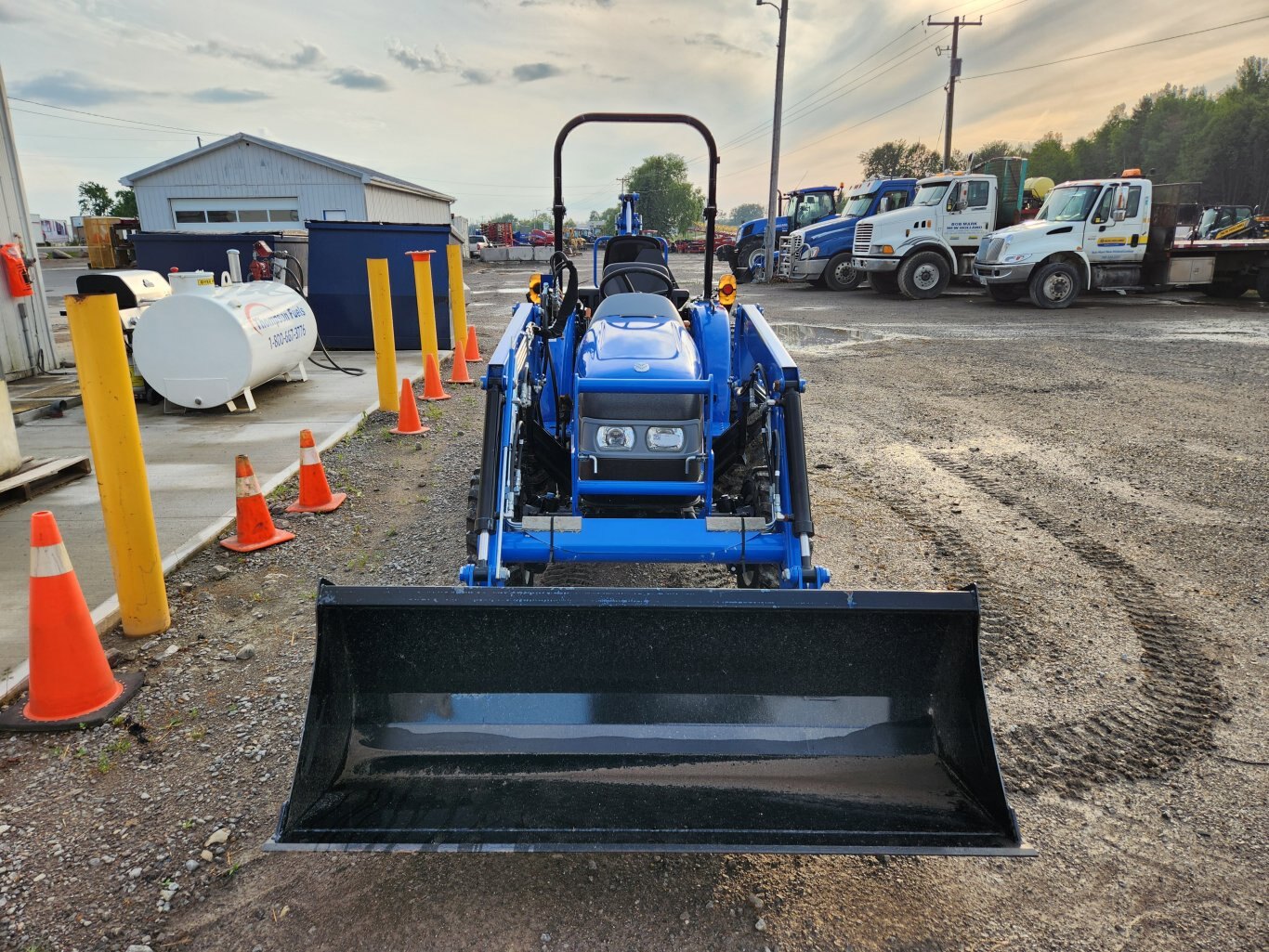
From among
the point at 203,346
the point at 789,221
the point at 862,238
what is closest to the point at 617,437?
the point at 203,346

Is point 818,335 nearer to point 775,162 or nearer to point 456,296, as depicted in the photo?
point 456,296

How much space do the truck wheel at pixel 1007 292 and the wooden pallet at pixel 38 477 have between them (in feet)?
53.4

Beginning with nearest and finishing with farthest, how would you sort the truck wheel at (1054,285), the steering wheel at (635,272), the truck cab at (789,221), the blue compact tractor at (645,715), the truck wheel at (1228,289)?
the blue compact tractor at (645,715) → the steering wheel at (635,272) → the truck wheel at (1054,285) → the truck wheel at (1228,289) → the truck cab at (789,221)

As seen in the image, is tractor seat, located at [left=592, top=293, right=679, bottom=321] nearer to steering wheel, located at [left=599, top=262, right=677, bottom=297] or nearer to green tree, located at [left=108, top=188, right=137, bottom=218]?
steering wheel, located at [left=599, top=262, right=677, bottom=297]

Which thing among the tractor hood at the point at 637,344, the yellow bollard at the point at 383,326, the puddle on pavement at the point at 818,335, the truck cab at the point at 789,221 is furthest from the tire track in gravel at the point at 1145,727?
the truck cab at the point at 789,221

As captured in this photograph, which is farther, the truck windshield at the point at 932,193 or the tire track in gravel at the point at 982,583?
the truck windshield at the point at 932,193

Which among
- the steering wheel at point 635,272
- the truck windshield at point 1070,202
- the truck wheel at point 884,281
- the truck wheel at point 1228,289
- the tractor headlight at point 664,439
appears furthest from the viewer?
the truck wheel at point 884,281

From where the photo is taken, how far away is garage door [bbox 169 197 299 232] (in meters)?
31.2

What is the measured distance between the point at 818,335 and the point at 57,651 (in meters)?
12.1

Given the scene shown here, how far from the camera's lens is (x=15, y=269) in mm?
8828

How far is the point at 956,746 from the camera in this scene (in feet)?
7.88

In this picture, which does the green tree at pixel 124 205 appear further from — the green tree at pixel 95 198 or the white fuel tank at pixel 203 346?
the white fuel tank at pixel 203 346

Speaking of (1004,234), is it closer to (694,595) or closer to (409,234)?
(409,234)

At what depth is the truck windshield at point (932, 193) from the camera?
58.9 feet
